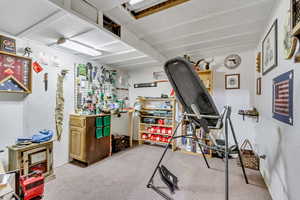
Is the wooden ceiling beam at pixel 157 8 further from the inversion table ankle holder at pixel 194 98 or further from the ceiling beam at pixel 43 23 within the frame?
the ceiling beam at pixel 43 23

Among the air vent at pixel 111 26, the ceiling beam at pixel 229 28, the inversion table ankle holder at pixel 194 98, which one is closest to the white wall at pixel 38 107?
the air vent at pixel 111 26

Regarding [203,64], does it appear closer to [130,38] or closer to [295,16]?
Answer: [130,38]

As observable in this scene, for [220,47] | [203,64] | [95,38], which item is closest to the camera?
[95,38]

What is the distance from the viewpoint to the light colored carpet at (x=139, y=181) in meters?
1.84

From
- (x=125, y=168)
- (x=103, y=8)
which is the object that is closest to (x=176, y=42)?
(x=103, y=8)

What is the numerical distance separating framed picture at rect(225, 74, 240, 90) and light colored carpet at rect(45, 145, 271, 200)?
5.65 ft

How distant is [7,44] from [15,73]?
44 cm

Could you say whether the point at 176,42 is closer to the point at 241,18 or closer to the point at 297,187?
the point at 241,18

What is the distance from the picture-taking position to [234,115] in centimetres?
325

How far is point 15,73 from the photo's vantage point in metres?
2.07

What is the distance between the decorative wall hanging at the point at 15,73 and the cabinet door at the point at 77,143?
3.59ft

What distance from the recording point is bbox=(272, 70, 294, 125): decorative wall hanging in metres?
1.26

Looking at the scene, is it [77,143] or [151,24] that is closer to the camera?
[151,24]

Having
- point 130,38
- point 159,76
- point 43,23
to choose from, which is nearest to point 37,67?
point 43,23
